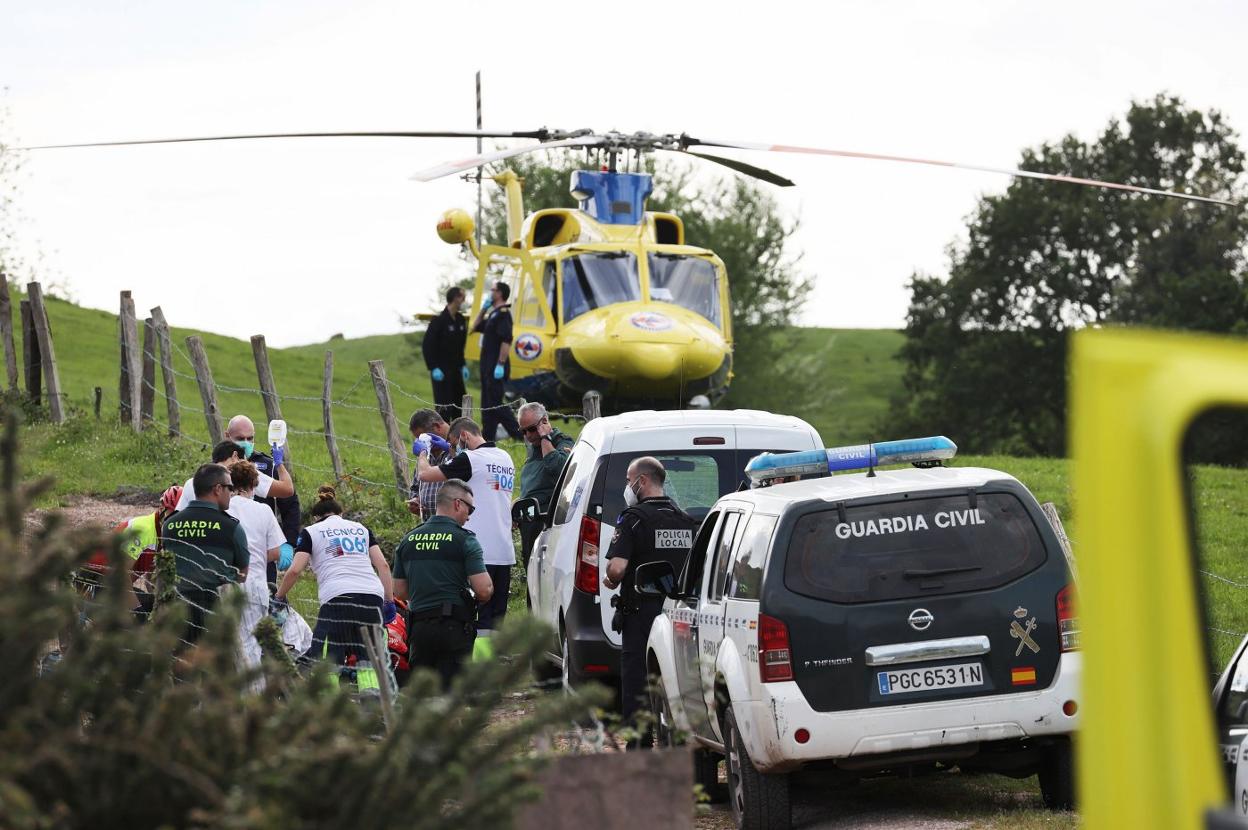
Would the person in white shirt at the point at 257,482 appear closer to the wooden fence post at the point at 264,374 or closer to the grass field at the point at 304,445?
the grass field at the point at 304,445

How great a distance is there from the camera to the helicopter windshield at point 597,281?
25.2 meters

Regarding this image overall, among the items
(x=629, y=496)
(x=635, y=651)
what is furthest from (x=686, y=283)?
(x=635, y=651)

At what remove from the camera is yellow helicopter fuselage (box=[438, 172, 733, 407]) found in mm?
24672

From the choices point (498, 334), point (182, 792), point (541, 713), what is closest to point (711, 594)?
point (541, 713)

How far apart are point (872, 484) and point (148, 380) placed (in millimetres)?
17909

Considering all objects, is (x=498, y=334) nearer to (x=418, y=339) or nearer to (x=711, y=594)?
(x=711, y=594)

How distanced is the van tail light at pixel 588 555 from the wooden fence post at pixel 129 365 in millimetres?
13276

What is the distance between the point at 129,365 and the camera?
2464 cm

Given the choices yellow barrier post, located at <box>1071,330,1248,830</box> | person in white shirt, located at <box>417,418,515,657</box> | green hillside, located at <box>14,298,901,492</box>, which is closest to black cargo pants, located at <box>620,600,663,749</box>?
person in white shirt, located at <box>417,418,515,657</box>

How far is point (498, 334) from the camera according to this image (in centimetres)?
2520

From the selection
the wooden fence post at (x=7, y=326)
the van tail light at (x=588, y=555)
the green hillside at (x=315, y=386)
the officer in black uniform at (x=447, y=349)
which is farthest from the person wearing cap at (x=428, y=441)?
the wooden fence post at (x=7, y=326)

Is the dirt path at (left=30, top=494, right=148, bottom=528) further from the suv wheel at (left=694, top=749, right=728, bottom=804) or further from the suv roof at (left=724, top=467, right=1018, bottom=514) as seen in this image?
the suv roof at (left=724, top=467, right=1018, bottom=514)

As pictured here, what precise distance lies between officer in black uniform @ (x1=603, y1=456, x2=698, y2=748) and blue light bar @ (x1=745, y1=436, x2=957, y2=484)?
130cm

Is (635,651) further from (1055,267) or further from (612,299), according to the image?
(1055,267)
